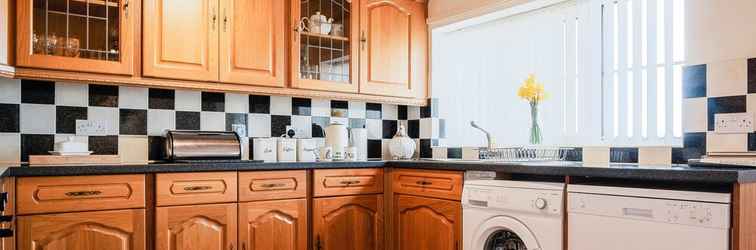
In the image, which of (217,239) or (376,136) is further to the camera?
(376,136)

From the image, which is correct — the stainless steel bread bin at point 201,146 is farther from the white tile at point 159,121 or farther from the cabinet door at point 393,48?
the cabinet door at point 393,48

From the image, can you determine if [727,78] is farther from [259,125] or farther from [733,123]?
[259,125]

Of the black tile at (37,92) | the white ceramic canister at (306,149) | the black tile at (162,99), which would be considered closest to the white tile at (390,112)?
the white ceramic canister at (306,149)

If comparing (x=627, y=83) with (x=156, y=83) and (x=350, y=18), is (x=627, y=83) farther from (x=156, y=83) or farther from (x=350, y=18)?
(x=156, y=83)

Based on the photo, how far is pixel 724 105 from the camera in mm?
2182

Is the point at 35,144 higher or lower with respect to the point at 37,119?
lower

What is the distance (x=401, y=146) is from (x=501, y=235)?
1109mm

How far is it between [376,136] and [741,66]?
2.10 meters

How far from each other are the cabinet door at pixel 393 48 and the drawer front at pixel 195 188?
1.08m

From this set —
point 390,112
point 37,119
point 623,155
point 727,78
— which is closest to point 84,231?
point 37,119

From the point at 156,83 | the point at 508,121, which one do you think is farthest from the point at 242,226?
the point at 508,121

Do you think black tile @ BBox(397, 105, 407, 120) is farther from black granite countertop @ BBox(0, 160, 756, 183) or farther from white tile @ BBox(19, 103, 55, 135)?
white tile @ BBox(19, 103, 55, 135)

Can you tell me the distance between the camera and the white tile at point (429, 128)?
11.6 ft

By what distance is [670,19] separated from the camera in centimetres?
243
